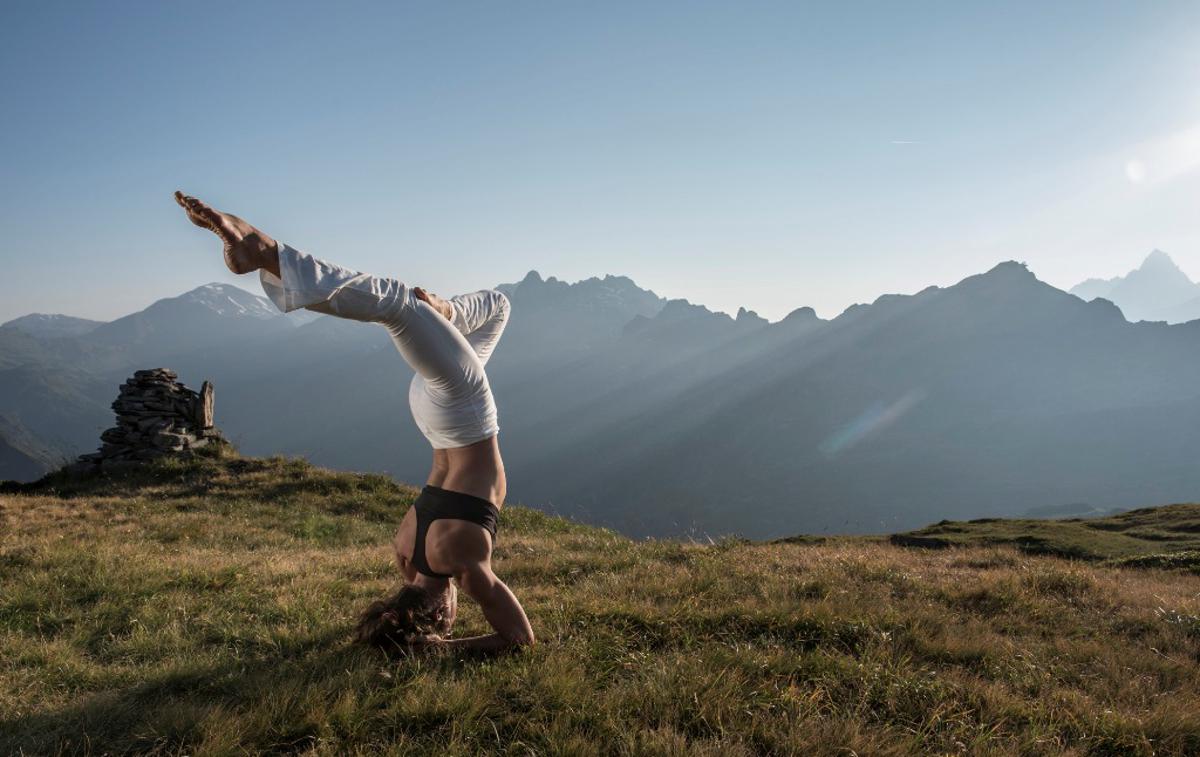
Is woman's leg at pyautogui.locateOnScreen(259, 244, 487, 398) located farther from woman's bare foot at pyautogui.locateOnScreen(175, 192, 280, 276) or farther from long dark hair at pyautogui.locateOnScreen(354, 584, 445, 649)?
long dark hair at pyautogui.locateOnScreen(354, 584, 445, 649)

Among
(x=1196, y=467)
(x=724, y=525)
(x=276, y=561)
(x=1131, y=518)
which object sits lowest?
(x=724, y=525)

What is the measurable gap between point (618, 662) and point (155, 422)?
69.4 ft

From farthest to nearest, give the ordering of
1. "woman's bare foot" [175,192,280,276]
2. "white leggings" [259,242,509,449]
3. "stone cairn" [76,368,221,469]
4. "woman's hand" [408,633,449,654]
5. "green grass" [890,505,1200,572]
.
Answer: "stone cairn" [76,368,221,469] → "green grass" [890,505,1200,572] → "woman's hand" [408,633,449,654] → "white leggings" [259,242,509,449] → "woman's bare foot" [175,192,280,276]

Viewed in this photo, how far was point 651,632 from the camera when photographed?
4.60m

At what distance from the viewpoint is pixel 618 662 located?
400 cm

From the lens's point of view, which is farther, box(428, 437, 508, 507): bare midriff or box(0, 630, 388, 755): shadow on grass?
box(428, 437, 508, 507): bare midriff

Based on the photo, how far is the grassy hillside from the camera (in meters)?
3.08

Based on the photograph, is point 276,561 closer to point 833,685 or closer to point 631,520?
point 833,685

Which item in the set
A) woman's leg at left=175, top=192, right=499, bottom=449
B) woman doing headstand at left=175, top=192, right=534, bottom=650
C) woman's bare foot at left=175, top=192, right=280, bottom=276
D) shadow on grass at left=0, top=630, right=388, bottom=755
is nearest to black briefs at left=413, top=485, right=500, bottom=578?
woman doing headstand at left=175, top=192, right=534, bottom=650

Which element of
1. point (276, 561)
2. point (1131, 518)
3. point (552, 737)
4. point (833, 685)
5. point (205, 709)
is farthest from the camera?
point (1131, 518)

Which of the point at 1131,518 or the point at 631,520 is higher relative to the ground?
the point at 1131,518

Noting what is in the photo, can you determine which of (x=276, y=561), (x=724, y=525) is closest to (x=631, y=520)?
(x=724, y=525)

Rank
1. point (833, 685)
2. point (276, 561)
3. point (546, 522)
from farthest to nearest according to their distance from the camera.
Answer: point (546, 522) < point (276, 561) < point (833, 685)

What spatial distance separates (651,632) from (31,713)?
3.96m
